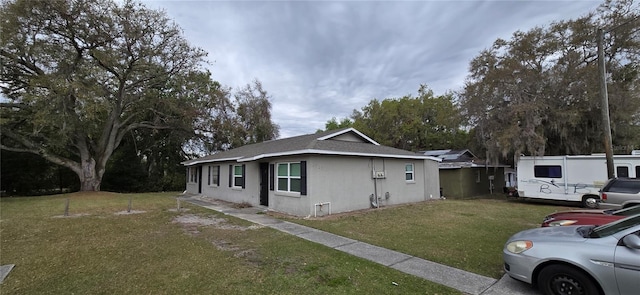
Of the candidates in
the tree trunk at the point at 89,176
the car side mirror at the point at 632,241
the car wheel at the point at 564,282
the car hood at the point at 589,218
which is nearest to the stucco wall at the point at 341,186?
the car hood at the point at 589,218

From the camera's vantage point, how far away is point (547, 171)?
48.3ft

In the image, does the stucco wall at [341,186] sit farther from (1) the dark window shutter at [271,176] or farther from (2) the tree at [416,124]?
(2) the tree at [416,124]

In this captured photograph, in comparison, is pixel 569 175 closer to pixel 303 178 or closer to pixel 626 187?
pixel 626 187

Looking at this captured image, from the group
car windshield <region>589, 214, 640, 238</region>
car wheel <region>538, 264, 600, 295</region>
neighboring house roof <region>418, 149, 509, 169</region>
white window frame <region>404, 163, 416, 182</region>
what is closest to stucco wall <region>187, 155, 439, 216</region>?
white window frame <region>404, 163, 416, 182</region>

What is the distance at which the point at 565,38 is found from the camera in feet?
58.2

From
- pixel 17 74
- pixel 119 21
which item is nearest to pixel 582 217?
pixel 119 21

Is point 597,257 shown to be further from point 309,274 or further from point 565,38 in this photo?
point 565,38

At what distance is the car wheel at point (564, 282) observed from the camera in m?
3.52

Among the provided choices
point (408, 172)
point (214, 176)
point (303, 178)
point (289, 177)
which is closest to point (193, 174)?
point (214, 176)

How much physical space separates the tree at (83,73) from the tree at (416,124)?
64.5ft

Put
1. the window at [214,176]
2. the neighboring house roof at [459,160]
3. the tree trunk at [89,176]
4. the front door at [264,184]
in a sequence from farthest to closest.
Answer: the tree trunk at [89,176] → the neighboring house roof at [459,160] → the window at [214,176] → the front door at [264,184]

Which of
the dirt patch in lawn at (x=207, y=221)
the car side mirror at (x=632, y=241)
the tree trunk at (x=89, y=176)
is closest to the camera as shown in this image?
the car side mirror at (x=632, y=241)

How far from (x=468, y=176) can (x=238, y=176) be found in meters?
14.4

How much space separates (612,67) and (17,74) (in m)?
34.4
